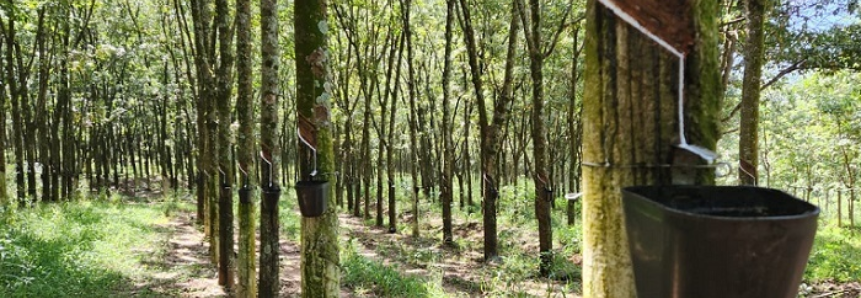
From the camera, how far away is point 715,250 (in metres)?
0.96

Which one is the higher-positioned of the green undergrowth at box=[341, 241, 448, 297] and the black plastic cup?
the black plastic cup

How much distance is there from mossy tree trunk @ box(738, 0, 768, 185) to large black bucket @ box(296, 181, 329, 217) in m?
5.21

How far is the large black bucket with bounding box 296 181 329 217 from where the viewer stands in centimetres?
386

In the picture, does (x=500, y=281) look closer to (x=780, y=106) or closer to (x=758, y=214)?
(x=758, y=214)

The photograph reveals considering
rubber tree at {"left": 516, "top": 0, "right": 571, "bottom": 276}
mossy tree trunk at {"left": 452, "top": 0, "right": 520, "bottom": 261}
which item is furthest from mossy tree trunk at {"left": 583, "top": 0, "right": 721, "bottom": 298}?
mossy tree trunk at {"left": 452, "top": 0, "right": 520, "bottom": 261}

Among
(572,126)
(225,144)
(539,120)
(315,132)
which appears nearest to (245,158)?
(225,144)

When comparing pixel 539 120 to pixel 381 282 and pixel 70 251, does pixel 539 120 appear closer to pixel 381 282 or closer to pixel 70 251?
pixel 381 282

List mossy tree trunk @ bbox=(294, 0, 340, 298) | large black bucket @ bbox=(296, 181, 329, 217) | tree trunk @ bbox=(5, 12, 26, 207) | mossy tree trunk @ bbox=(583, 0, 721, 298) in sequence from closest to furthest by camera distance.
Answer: mossy tree trunk @ bbox=(583, 0, 721, 298), large black bucket @ bbox=(296, 181, 329, 217), mossy tree trunk @ bbox=(294, 0, 340, 298), tree trunk @ bbox=(5, 12, 26, 207)

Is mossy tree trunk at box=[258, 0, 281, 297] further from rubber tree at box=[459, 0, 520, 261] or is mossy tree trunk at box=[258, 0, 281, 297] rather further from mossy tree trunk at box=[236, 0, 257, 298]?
rubber tree at box=[459, 0, 520, 261]

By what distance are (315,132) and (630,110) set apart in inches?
134

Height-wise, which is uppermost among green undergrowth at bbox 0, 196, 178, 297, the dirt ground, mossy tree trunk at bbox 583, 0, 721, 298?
mossy tree trunk at bbox 583, 0, 721, 298

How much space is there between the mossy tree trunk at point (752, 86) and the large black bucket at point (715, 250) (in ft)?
19.8

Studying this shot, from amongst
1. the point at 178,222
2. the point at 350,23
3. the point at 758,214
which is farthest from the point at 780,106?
the point at 758,214

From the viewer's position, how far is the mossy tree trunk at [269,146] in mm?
5256
